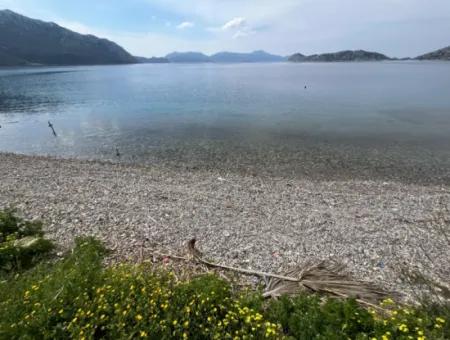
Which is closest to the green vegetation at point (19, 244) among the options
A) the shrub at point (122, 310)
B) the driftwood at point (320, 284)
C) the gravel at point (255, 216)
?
the gravel at point (255, 216)

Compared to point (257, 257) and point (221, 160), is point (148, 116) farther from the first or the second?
point (257, 257)

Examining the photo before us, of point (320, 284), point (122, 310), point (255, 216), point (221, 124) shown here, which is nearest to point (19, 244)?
point (122, 310)

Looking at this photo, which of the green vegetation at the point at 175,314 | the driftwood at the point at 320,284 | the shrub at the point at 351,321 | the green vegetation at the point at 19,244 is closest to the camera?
the shrub at the point at 351,321

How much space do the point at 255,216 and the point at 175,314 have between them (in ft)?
20.1

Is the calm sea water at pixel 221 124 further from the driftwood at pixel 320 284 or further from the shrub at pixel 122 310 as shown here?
the shrub at pixel 122 310

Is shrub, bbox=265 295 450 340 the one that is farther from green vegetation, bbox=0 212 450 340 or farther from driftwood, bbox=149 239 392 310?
driftwood, bbox=149 239 392 310

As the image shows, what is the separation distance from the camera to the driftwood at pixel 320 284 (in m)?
4.92

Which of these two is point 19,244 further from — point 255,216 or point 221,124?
point 221,124

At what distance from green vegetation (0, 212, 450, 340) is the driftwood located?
1.46ft

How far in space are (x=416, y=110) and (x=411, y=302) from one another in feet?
126

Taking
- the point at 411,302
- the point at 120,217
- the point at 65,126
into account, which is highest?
the point at 411,302

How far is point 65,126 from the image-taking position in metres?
30.6

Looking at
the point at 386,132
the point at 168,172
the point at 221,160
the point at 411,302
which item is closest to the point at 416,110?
the point at 386,132

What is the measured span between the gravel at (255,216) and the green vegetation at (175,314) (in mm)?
1903
